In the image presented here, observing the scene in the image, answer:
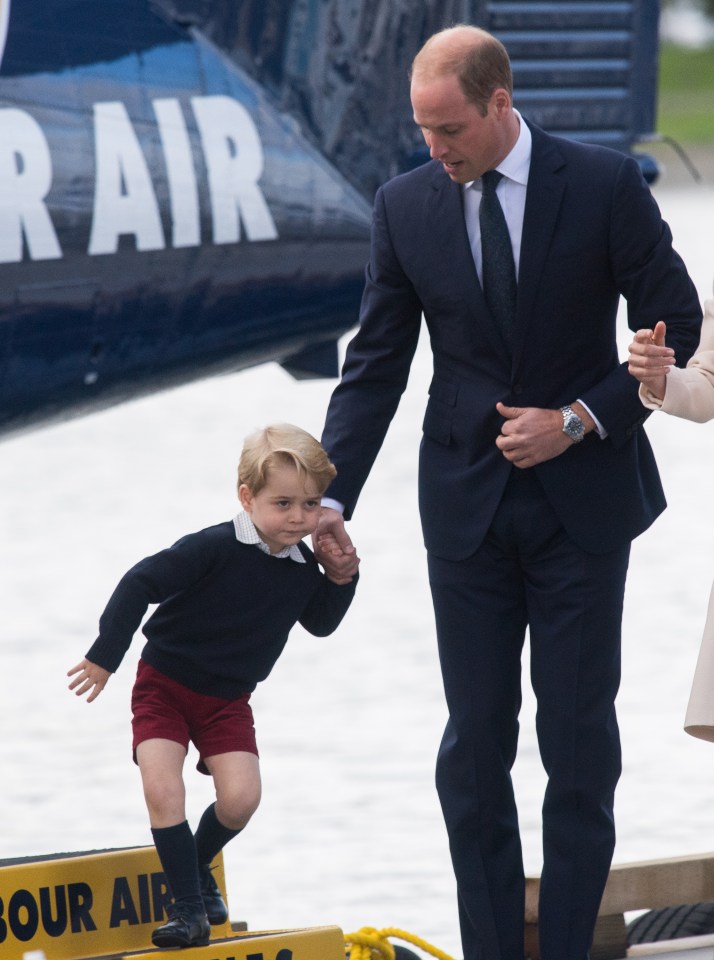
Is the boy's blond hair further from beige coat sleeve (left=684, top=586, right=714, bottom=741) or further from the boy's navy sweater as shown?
beige coat sleeve (left=684, top=586, right=714, bottom=741)

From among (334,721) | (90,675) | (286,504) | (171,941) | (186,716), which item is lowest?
(334,721)

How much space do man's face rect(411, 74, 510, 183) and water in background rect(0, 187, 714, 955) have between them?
2.05m

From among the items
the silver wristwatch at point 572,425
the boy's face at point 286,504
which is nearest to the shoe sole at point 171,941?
the boy's face at point 286,504

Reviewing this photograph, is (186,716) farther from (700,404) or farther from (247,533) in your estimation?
(700,404)

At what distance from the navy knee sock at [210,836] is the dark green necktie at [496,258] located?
1.05 meters

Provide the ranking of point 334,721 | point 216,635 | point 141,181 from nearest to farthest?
1. point 216,635
2. point 141,181
3. point 334,721

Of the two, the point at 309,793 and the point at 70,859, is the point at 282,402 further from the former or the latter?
the point at 70,859

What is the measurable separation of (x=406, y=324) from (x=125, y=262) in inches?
59.4

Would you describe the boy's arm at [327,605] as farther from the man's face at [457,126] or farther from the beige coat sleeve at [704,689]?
the man's face at [457,126]

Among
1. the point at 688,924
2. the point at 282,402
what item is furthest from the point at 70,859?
the point at 282,402

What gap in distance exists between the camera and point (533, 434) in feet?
9.62

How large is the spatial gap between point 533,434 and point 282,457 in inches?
18.0

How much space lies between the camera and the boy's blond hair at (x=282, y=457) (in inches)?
119

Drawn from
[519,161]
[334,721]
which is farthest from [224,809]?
[334,721]
